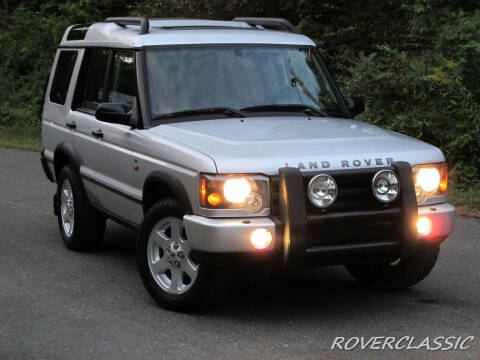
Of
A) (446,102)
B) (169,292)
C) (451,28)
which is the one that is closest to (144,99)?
(169,292)

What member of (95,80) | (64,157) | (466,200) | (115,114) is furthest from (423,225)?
(466,200)

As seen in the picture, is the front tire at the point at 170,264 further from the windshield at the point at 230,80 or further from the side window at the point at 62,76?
the side window at the point at 62,76

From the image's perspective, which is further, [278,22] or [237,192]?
[278,22]

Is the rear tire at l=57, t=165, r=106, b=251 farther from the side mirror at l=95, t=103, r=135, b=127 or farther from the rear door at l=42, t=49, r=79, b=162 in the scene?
the side mirror at l=95, t=103, r=135, b=127

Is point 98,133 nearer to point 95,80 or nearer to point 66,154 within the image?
point 95,80

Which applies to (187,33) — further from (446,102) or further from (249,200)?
(446,102)

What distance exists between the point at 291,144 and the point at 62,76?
3.53m

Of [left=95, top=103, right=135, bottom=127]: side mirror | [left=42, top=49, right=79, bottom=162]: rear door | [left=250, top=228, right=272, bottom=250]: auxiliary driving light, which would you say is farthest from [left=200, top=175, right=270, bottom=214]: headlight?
[left=42, top=49, right=79, bottom=162]: rear door

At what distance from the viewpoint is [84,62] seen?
8.64 meters

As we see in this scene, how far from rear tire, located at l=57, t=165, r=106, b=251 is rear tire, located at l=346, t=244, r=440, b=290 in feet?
7.84

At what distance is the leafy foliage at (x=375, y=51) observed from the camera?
1297 centimetres

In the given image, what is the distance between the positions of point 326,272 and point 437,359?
91.4 inches

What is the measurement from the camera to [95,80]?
27.5ft

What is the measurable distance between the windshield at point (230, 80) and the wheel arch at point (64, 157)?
1.49m
